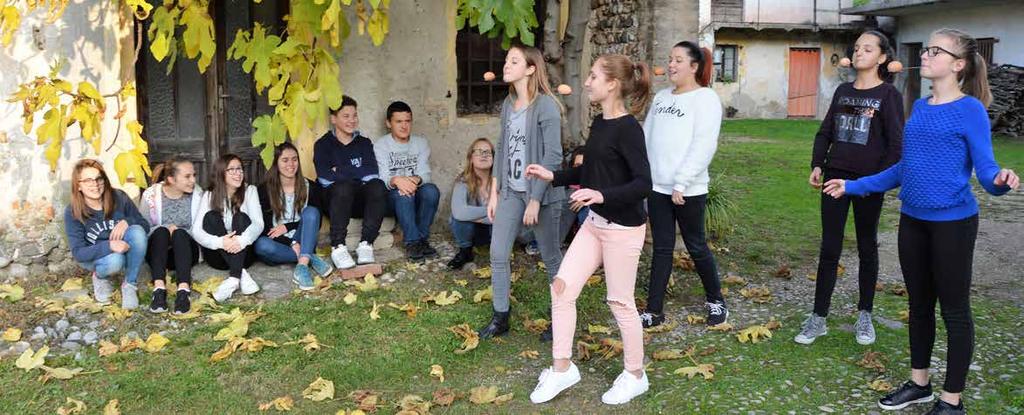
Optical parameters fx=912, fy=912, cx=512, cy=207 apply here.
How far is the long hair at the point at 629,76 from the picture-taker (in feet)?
13.6

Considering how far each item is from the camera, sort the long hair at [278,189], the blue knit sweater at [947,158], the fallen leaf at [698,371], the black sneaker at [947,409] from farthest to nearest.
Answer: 1. the long hair at [278,189]
2. the fallen leaf at [698,371]
3. the black sneaker at [947,409]
4. the blue knit sweater at [947,158]

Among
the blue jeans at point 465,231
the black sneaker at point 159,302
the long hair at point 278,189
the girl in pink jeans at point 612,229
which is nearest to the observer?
the girl in pink jeans at point 612,229

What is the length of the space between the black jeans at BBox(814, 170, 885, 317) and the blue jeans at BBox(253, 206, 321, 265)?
10.9 ft

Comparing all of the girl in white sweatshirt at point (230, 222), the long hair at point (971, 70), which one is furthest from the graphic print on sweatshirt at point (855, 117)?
the girl in white sweatshirt at point (230, 222)

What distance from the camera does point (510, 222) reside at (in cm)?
492

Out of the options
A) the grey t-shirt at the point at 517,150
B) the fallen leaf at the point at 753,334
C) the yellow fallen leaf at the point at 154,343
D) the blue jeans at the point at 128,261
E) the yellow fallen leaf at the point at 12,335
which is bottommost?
the fallen leaf at the point at 753,334

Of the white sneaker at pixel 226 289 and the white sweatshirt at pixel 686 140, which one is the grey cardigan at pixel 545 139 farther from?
the white sneaker at pixel 226 289

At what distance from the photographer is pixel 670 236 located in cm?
517

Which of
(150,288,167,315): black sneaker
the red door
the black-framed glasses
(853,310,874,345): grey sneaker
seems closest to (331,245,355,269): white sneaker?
(150,288,167,315): black sneaker

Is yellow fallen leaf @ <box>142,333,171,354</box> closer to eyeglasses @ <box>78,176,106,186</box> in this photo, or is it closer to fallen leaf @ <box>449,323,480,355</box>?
eyeglasses @ <box>78,176,106,186</box>

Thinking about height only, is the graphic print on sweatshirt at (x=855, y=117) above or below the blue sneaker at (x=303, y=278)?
above

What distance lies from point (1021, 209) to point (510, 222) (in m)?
6.63

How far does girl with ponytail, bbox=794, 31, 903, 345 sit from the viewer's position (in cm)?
466

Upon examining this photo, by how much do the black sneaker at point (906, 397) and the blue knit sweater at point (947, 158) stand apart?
2.63 feet
